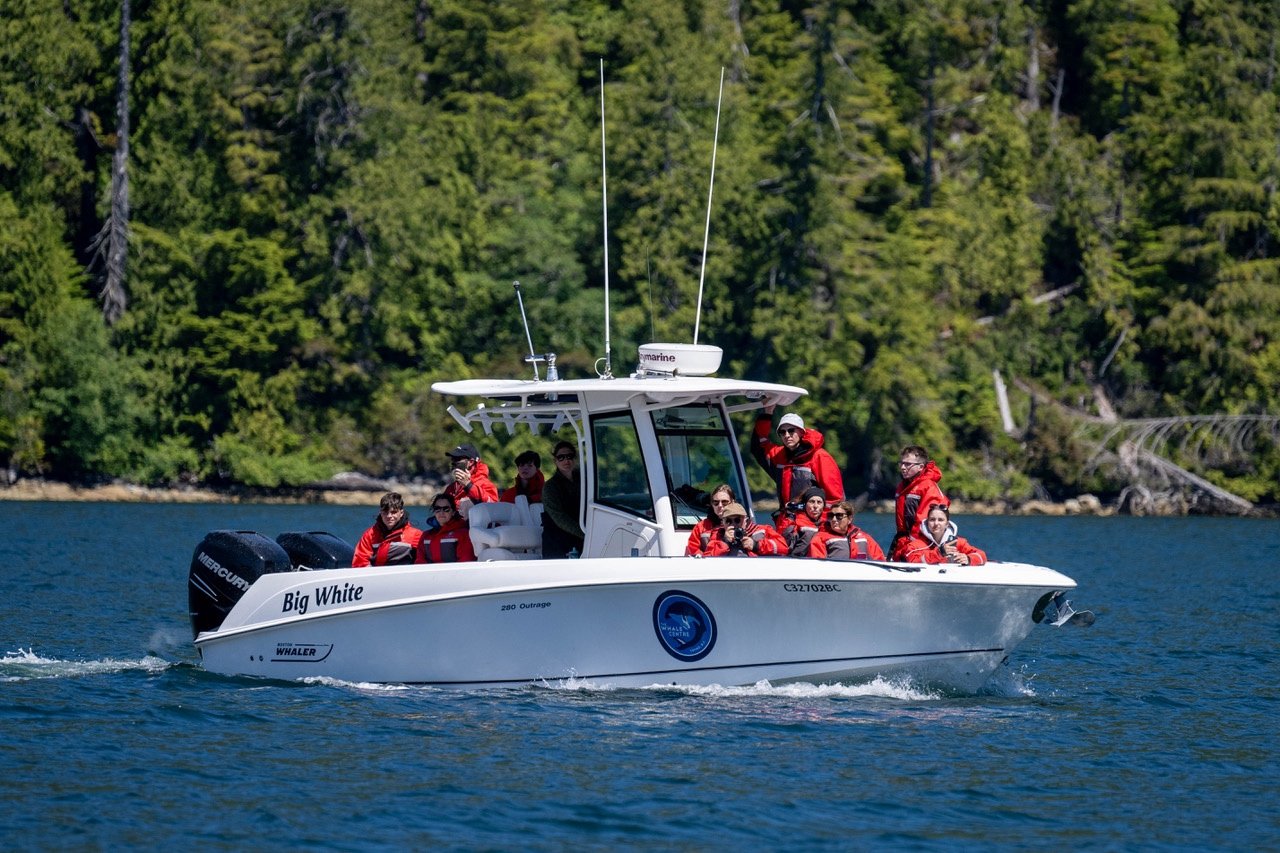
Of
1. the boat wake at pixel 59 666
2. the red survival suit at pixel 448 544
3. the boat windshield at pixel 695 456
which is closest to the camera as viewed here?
the boat windshield at pixel 695 456

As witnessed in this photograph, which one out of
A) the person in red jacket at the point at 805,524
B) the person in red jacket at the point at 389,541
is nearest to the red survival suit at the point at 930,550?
the person in red jacket at the point at 805,524

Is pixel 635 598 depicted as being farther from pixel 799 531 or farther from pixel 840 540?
pixel 840 540

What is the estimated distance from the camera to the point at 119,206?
5775 centimetres

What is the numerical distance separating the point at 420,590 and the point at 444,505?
870mm

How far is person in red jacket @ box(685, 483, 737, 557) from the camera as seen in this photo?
45.4 feet

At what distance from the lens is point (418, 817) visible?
1080 cm

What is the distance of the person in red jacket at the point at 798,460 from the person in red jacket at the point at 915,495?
56 cm

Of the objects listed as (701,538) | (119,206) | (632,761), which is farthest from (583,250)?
(632,761)

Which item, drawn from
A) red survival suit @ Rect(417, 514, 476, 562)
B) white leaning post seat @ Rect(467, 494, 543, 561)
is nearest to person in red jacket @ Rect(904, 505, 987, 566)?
white leaning post seat @ Rect(467, 494, 543, 561)

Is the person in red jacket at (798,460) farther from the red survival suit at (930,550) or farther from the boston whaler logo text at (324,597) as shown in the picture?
the boston whaler logo text at (324,597)

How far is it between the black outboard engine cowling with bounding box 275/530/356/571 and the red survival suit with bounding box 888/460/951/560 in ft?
15.3

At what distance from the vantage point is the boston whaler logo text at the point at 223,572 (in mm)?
15234

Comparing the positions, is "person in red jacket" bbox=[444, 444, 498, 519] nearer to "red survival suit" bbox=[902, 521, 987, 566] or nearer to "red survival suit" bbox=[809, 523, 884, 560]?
"red survival suit" bbox=[809, 523, 884, 560]

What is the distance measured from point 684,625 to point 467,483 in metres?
2.46
